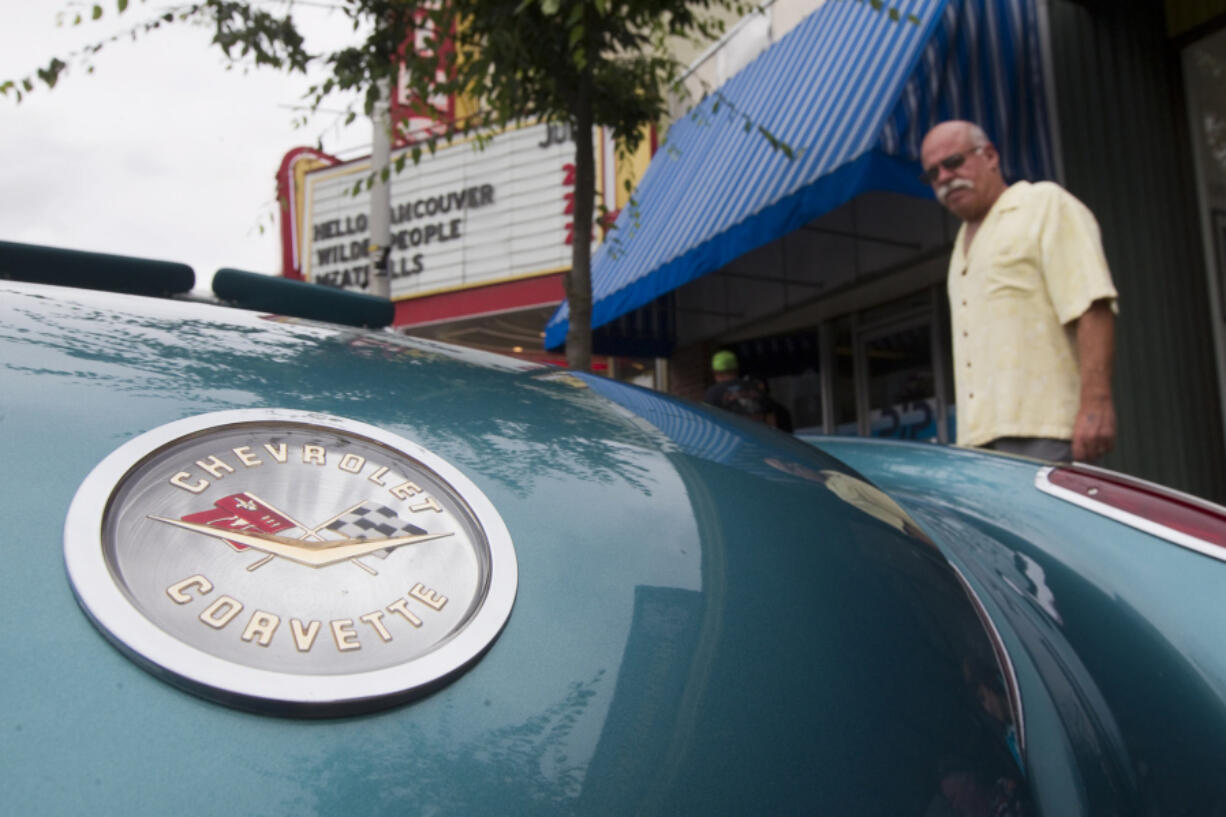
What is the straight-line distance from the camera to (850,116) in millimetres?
4945

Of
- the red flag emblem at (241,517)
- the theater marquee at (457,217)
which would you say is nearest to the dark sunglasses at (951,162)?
the red flag emblem at (241,517)

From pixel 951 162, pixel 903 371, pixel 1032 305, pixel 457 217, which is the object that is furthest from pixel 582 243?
pixel 457 217

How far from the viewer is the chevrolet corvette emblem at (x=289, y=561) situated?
619mm

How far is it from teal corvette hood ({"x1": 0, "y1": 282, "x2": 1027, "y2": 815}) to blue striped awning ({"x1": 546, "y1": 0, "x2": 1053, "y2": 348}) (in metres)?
3.77

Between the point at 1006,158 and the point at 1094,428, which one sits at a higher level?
the point at 1006,158

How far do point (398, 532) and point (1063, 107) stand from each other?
564 centimetres

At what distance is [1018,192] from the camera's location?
8.92ft

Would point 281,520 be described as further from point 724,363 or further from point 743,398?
point 724,363

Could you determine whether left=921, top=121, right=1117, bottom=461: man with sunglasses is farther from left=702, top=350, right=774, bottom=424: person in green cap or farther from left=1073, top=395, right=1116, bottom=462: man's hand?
left=702, top=350, right=774, bottom=424: person in green cap

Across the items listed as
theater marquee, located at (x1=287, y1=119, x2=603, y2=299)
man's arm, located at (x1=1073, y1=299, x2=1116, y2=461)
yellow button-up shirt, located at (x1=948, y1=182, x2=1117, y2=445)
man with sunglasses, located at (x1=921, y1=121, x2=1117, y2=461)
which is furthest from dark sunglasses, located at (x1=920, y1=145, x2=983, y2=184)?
theater marquee, located at (x1=287, y1=119, x2=603, y2=299)

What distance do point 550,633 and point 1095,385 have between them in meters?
2.15

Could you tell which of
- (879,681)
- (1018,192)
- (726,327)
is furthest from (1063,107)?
(879,681)

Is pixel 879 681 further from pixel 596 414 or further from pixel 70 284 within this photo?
pixel 70 284

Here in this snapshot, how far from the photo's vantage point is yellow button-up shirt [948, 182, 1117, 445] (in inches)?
101
